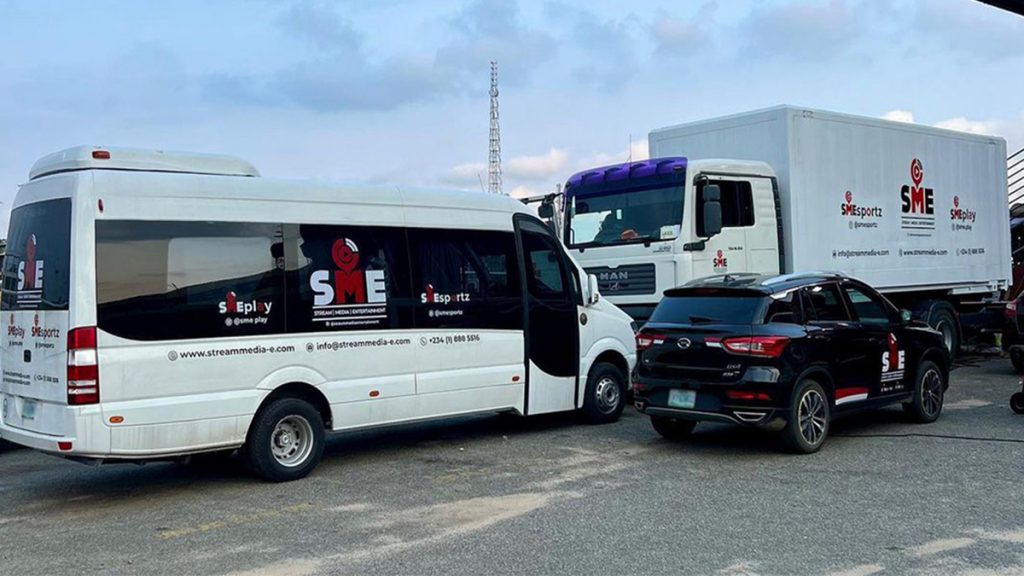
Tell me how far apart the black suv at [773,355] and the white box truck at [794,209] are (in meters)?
2.45

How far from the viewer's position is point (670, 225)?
12.0m

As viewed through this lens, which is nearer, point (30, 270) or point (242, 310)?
point (30, 270)

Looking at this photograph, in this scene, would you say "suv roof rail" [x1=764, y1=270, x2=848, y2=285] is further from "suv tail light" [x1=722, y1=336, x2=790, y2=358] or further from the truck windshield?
the truck windshield

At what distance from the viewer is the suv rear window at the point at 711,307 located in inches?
346

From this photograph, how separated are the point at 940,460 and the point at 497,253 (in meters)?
4.55

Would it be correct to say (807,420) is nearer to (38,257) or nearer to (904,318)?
(904,318)

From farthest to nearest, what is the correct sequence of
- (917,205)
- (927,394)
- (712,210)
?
(917,205)
(712,210)
(927,394)

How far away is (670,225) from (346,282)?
493 centimetres

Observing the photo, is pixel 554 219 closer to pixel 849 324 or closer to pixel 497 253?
pixel 497 253

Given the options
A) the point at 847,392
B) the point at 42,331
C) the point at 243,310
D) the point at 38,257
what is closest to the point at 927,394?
the point at 847,392

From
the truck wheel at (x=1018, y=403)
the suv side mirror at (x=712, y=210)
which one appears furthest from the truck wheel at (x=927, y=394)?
the suv side mirror at (x=712, y=210)

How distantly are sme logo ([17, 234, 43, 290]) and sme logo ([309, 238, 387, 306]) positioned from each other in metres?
2.11

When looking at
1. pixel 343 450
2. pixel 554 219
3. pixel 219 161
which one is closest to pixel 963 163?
pixel 554 219

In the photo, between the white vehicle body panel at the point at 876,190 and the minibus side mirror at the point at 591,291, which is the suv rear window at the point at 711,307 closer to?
the minibus side mirror at the point at 591,291
